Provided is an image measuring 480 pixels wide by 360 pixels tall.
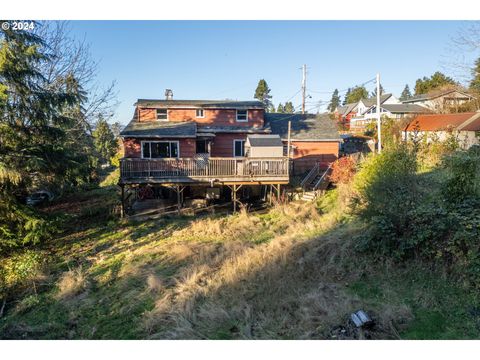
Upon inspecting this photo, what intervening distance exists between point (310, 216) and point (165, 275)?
7835mm

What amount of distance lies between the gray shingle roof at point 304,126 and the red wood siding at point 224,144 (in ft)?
9.67

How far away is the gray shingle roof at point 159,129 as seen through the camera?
760 inches

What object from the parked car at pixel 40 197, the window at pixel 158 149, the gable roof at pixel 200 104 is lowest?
the parked car at pixel 40 197

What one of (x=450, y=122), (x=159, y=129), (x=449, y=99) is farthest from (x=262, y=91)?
(x=159, y=129)

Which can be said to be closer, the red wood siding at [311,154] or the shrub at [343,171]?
the shrub at [343,171]

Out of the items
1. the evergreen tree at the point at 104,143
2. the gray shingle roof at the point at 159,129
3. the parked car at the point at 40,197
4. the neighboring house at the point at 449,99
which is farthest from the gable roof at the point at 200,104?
the neighboring house at the point at 449,99

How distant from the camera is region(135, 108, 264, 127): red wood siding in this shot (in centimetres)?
2272

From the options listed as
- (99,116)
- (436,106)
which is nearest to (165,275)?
(99,116)

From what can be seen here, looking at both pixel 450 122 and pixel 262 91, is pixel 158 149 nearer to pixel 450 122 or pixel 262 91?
pixel 450 122

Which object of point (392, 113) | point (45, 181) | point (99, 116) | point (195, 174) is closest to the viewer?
point (45, 181)

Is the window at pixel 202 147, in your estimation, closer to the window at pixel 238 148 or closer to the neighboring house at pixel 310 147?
the window at pixel 238 148

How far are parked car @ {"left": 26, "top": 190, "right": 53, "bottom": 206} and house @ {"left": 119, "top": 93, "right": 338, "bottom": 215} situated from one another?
5969mm

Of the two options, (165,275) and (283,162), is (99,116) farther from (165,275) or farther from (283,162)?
(165,275)

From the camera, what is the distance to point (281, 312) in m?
7.18
